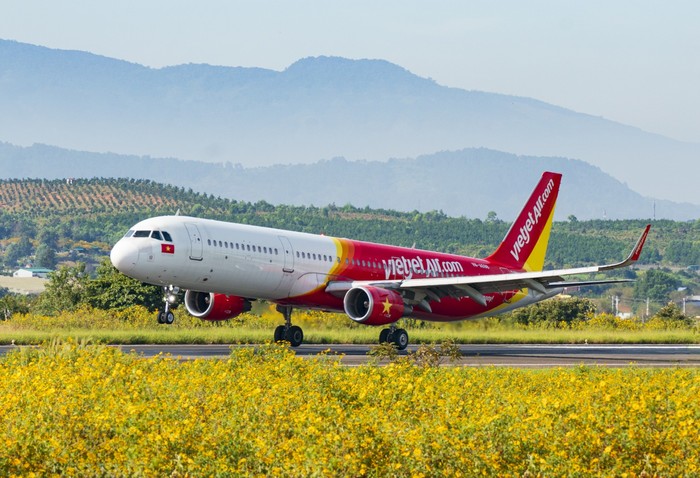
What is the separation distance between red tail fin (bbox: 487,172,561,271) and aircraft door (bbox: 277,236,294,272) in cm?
1239

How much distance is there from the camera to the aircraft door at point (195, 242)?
1550 inches

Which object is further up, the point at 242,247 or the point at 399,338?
the point at 242,247

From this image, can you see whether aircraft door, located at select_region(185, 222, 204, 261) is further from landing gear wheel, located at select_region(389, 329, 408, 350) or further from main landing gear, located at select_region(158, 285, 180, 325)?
landing gear wheel, located at select_region(389, 329, 408, 350)

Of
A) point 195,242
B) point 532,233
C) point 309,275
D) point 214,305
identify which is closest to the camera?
point 195,242

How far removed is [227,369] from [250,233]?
18.9 m

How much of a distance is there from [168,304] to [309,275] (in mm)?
6836

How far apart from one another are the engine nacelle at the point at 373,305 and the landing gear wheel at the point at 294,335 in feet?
7.71

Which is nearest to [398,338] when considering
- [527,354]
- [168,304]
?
[527,354]

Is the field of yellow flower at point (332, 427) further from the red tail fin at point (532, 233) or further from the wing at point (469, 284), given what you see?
the red tail fin at point (532, 233)

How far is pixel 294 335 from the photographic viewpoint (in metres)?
44.4

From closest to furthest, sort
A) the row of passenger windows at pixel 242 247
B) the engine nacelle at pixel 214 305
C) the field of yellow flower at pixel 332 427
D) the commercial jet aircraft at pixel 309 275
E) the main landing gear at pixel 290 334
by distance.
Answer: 1. the field of yellow flower at pixel 332 427
2. the commercial jet aircraft at pixel 309 275
3. the row of passenger windows at pixel 242 247
4. the engine nacelle at pixel 214 305
5. the main landing gear at pixel 290 334

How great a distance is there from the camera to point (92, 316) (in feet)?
169

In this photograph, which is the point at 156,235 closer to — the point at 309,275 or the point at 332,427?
the point at 309,275

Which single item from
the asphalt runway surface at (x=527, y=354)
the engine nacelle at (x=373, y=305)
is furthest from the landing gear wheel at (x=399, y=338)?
the engine nacelle at (x=373, y=305)
